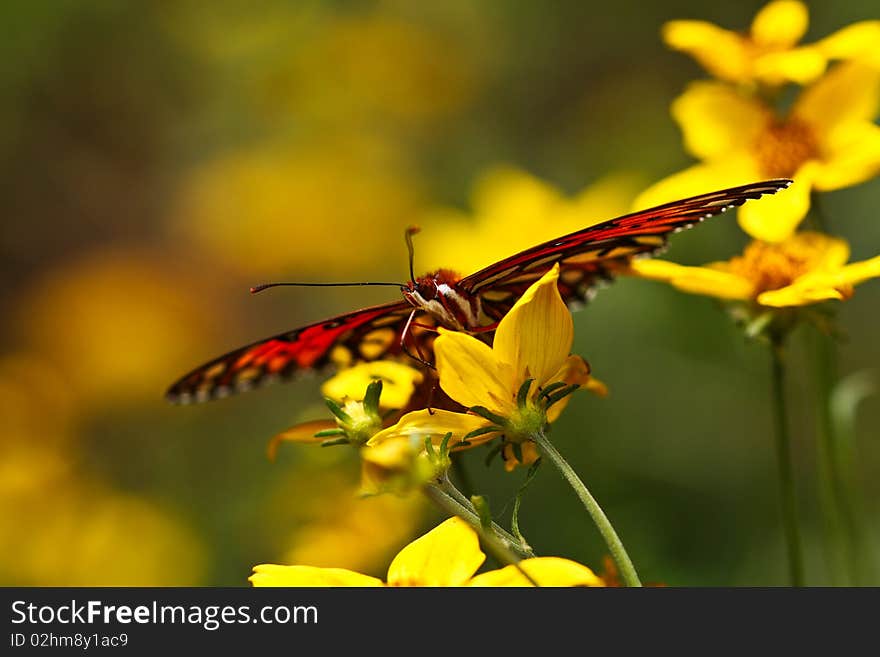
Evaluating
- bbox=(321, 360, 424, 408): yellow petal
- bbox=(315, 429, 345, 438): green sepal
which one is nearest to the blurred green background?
bbox=(321, 360, 424, 408): yellow petal

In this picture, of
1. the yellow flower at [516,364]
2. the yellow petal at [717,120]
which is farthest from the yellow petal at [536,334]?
the yellow petal at [717,120]

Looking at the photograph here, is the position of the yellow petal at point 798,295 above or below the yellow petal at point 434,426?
above

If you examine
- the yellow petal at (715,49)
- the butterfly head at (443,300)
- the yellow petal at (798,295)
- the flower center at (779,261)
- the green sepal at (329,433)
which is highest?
the yellow petal at (715,49)

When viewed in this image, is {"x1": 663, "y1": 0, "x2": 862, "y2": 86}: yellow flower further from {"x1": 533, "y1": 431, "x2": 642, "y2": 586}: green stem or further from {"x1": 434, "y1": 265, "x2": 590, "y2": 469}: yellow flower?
{"x1": 533, "y1": 431, "x2": 642, "y2": 586}: green stem

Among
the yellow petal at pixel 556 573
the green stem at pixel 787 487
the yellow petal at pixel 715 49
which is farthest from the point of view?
the yellow petal at pixel 715 49

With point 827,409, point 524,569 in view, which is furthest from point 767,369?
point 524,569

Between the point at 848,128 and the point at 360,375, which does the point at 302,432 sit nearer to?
the point at 360,375

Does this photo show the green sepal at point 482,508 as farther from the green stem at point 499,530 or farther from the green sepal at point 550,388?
the green sepal at point 550,388
